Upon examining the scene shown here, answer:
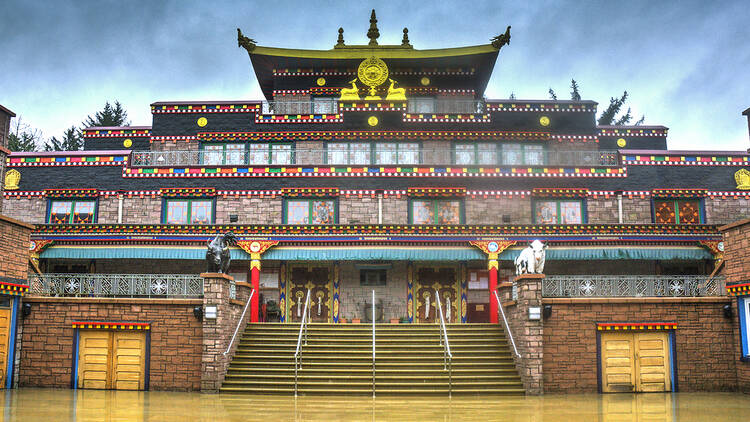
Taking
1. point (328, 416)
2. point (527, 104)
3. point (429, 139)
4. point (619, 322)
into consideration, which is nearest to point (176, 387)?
point (328, 416)

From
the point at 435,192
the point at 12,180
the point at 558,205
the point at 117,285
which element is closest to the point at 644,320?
the point at 558,205

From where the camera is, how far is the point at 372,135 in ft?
96.2

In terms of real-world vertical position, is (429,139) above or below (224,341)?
above

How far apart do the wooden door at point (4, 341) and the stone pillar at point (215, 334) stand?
5.41m

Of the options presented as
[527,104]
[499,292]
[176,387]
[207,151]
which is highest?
[527,104]

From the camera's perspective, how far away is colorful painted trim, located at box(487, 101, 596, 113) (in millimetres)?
30047

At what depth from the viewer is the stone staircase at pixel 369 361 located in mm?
16422

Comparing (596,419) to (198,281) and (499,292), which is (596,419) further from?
(198,281)

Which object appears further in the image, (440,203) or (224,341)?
(440,203)

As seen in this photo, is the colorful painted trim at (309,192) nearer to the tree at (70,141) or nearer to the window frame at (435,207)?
the window frame at (435,207)

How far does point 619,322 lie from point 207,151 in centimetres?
1899

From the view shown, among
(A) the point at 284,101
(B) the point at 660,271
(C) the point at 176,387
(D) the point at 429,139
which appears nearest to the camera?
(C) the point at 176,387

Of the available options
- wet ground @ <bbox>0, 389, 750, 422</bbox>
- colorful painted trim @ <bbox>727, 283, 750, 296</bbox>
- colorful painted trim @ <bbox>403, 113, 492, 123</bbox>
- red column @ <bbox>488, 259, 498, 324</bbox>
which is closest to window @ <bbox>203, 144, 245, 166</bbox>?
colorful painted trim @ <bbox>403, 113, 492, 123</bbox>

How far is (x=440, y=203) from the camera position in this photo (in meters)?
26.8
